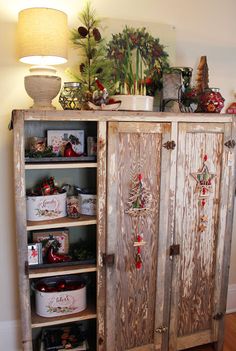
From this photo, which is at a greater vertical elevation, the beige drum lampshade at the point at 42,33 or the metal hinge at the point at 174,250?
the beige drum lampshade at the point at 42,33

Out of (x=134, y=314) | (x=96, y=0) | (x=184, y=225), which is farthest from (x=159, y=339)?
(x=96, y=0)

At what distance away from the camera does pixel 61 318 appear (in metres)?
1.81

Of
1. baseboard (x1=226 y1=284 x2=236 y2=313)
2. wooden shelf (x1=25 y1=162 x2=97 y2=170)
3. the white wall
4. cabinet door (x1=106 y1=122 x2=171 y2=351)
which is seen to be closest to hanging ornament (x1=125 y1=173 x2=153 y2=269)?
cabinet door (x1=106 y1=122 x2=171 y2=351)

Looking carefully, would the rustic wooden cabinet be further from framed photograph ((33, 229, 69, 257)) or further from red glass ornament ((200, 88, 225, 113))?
framed photograph ((33, 229, 69, 257))

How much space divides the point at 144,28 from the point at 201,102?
612 millimetres

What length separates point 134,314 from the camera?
188 centimetres

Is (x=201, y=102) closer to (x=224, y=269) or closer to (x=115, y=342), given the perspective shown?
(x=224, y=269)

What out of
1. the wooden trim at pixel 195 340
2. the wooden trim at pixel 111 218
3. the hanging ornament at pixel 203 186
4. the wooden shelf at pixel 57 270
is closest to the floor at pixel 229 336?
the wooden trim at pixel 195 340

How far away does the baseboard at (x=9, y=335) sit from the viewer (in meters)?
2.10

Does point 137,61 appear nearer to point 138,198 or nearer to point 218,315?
point 138,198

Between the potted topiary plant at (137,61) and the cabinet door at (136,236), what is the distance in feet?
1.19

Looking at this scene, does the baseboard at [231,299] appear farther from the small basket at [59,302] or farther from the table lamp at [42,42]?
the table lamp at [42,42]

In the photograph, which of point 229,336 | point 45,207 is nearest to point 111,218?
point 45,207

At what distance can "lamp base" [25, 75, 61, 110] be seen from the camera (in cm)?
166
